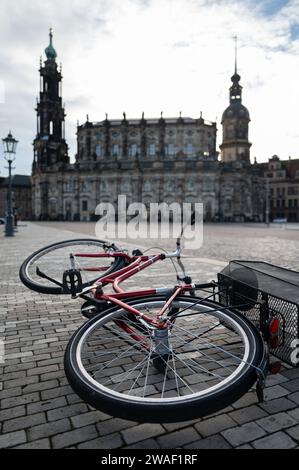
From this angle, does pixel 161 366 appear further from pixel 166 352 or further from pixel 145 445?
pixel 145 445

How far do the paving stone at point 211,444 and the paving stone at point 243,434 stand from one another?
1.6 inches

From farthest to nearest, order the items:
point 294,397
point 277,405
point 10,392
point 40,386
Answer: point 40,386, point 10,392, point 294,397, point 277,405

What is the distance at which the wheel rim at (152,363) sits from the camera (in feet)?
8.49

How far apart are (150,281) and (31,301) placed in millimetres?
2641

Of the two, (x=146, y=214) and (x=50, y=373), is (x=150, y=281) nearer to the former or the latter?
(x=50, y=373)

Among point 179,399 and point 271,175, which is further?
point 271,175

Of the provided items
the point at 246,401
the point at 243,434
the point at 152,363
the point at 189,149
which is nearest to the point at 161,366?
the point at 152,363

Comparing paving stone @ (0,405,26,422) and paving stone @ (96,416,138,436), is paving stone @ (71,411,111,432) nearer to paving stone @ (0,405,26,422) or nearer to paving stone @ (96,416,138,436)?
paving stone @ (96,416,138,436)

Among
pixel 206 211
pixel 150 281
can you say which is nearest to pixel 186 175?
pixel 206 211

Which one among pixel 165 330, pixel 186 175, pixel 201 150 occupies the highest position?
pixel 201 150

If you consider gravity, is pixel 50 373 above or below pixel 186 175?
below

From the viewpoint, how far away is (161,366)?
124 inches

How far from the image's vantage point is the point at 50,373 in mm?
3279

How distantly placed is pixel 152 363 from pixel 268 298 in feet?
4.42
